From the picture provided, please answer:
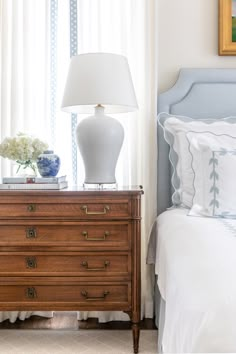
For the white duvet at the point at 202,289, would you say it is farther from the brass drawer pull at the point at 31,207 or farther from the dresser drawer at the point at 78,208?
the brass drawer pull at the point at 31,207

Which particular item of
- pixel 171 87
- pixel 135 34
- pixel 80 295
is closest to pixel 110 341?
pixel 80 295

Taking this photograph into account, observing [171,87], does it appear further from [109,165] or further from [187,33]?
[109,165]

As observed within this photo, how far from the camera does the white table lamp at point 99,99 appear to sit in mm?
1872

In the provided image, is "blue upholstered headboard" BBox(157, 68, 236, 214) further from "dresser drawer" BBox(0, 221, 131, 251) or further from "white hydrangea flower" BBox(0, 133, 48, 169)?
"white hydrangea flower" BBox(0, 133, 48, 169)

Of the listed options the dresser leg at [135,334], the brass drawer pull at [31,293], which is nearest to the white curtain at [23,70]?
the brass drawer pull at [31,293]

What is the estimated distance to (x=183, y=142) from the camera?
78.9 inches

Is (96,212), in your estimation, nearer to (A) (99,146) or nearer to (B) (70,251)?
(B) (70,251)

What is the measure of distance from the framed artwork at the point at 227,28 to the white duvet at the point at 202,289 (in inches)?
51.1

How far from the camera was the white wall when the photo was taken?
2361 millimetres

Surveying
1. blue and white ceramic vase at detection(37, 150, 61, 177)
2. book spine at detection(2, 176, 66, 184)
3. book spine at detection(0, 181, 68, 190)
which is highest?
blue and white ceramic vase at detection(37, 150, 61, 177)

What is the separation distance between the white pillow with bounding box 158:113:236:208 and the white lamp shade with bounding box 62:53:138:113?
283mm

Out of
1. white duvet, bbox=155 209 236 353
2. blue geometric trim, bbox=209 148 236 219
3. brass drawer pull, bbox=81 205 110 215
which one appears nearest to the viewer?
white duvet, bbox=155 209 236 353

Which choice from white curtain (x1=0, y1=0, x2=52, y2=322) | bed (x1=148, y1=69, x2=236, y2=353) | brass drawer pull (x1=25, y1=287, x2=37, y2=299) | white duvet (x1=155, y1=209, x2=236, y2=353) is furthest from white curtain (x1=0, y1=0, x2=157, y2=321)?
white duvet (x1=155, y1=209, x2=236, y2=353)

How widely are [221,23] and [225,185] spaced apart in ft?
3.78
